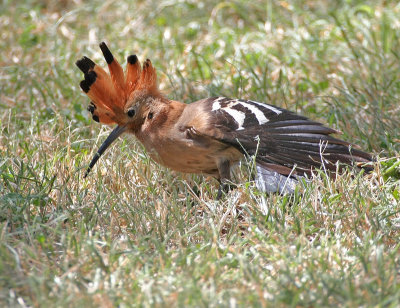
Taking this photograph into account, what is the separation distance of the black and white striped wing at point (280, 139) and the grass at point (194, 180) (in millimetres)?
183

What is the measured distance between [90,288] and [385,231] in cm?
138

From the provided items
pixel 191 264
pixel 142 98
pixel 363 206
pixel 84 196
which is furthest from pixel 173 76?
pixel 191 264

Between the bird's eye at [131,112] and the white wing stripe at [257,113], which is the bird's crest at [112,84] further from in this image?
the white wing stripe at [257,113]

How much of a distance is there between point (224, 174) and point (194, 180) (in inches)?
14.4

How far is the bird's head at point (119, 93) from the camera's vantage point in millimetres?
4027

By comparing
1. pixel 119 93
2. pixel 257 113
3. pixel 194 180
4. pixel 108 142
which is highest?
pixel 119 93

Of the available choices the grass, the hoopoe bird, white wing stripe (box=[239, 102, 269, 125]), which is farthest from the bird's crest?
white wing stripe (box=[239, 102, 269, 125])

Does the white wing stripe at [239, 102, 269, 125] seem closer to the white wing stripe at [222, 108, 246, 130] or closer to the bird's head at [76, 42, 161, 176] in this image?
the white wing stripe at [222, 108, 246, 130]

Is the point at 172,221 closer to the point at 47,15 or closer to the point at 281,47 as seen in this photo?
the point at 281,47

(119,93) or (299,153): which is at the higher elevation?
(119,93)

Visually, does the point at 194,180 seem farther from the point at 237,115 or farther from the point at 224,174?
the point at 237,115

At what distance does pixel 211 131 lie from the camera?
3834mm

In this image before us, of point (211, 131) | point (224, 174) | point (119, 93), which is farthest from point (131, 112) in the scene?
point (224, 174)

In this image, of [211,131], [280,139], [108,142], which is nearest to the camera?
[211,131]
